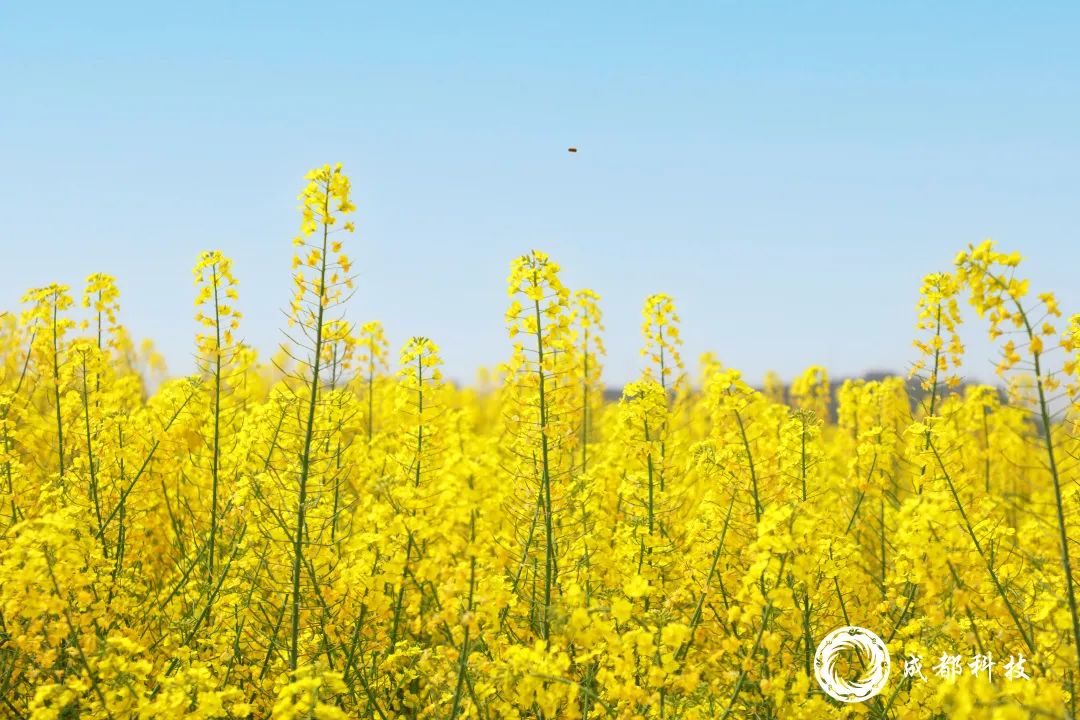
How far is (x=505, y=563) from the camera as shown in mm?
6520

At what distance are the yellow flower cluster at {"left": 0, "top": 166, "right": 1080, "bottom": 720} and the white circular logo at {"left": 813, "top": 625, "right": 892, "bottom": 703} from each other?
10 cm

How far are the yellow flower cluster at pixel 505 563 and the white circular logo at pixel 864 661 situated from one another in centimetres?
10

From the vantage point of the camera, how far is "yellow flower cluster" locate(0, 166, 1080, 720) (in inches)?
149

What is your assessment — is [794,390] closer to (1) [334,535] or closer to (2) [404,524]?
(1) [334,535]

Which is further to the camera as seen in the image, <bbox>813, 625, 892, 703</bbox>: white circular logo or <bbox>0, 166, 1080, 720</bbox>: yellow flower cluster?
<bbox>813, 625, 892, 703</bbox>: white circular logo

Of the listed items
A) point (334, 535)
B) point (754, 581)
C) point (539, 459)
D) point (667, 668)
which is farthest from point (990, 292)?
point (334, 535)

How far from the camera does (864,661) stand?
5.27 m

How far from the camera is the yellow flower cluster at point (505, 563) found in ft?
12.4

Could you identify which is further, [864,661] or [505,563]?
[505,563]

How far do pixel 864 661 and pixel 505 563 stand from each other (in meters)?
2.68

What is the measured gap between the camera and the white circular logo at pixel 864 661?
468 centimetres

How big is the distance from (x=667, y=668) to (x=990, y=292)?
7.43 ft

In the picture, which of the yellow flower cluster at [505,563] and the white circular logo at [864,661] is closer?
the yellow flower cluster at [505,563]

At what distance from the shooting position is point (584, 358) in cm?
977
